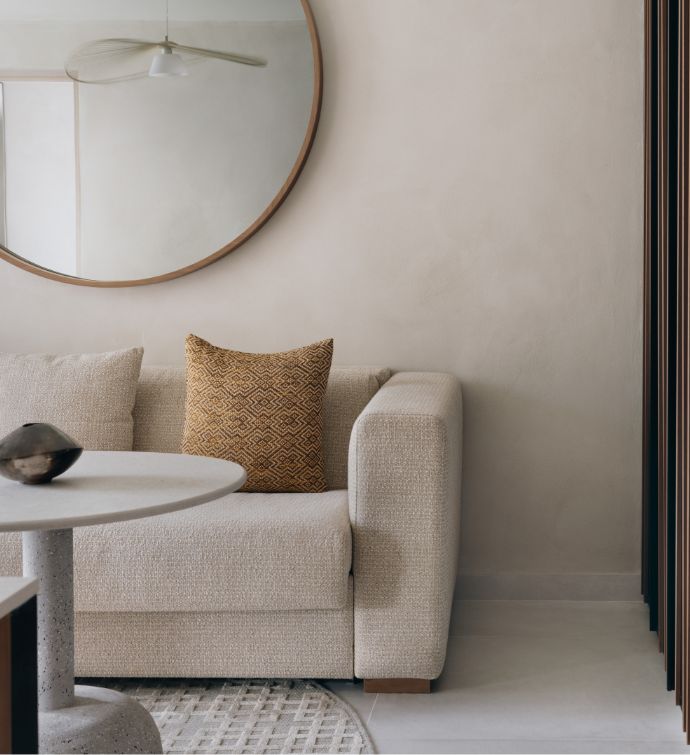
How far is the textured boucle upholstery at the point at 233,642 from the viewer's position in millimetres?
2098

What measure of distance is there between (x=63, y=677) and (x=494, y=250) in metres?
1.71

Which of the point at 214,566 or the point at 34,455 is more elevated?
the point at 34,455

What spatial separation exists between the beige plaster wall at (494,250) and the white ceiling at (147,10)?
140mm

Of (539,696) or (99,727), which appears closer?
(99,727)

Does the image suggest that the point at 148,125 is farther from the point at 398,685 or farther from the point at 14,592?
the point at 14,592

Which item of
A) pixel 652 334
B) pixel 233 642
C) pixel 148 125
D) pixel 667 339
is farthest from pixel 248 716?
pixel 148 125

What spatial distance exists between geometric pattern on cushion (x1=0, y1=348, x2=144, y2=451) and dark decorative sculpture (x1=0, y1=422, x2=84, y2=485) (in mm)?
951

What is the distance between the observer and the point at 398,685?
2.13m

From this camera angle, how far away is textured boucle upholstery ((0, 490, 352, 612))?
6.68 ft

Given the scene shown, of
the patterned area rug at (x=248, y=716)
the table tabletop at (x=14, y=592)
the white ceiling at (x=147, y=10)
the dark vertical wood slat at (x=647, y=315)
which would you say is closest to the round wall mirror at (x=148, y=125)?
the white ceiling at (x=147, y=10)

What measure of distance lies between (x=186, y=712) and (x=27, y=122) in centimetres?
183

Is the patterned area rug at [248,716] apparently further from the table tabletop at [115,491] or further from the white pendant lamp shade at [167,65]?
the white pendant lamp shade at [167,65]

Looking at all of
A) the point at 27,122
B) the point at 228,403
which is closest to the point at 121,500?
the point at 228,403

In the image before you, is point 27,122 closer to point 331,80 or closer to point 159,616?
point 331,80
